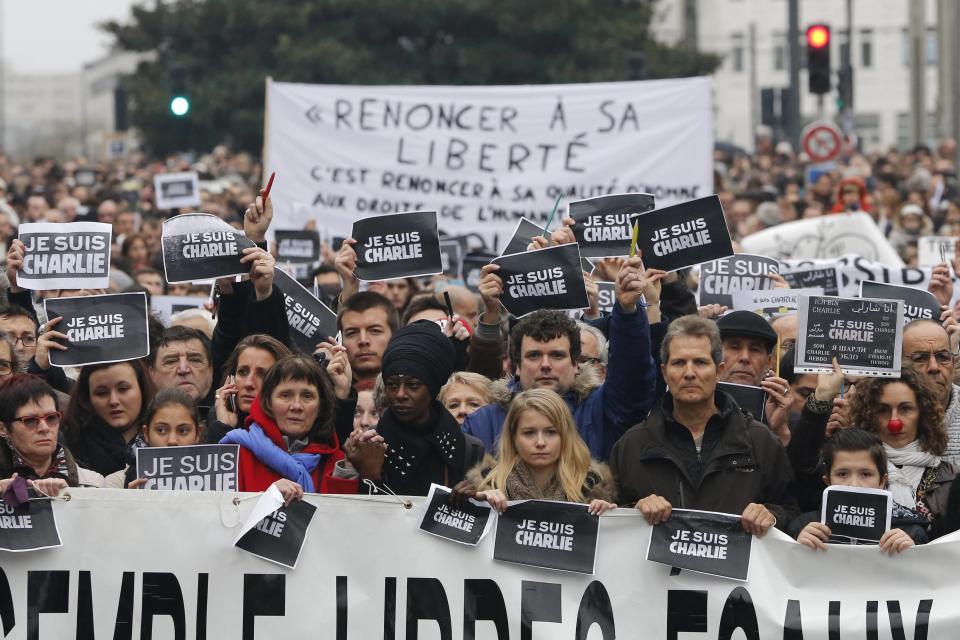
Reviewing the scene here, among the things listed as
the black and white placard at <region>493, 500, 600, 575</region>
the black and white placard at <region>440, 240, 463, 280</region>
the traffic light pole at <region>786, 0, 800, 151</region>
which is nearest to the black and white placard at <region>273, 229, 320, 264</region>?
the black and white placard at <region>440, 240, 463, 280</region>

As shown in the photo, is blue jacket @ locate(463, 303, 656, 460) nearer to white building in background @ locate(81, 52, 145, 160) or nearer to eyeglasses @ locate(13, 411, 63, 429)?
eyeglasses @ locate(13, 411, 63, 429)

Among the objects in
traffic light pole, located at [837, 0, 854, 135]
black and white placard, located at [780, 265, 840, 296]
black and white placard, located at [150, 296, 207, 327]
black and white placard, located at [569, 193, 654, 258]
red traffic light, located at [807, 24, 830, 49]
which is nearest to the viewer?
black and white placard, located at [569, 193, 654, 258]

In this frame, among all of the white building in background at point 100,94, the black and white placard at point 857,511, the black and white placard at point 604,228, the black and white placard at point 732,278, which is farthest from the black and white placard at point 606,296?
the white building in background at point 100,94

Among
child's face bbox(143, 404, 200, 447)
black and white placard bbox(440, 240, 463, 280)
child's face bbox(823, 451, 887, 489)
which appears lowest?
child's face bbox(823, 451, 887, 489)

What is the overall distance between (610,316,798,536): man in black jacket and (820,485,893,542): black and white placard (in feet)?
0.63

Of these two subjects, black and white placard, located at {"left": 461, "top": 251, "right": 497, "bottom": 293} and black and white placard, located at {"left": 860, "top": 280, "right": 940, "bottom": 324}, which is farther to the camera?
black and white placard, located at {"left": 461, "top": 251, "right": 497, "bottom": 293}

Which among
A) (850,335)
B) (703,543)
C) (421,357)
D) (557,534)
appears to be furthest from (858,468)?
(421,357)

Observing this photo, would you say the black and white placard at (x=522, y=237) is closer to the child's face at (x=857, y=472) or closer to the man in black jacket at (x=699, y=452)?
the man in black jacket at (x=699, y=452)

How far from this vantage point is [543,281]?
729cm

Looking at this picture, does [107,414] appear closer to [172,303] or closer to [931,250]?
[172,303]

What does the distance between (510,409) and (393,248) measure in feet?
6.70

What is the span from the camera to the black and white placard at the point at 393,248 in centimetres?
809

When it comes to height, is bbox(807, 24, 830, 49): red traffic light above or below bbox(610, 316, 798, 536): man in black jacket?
above

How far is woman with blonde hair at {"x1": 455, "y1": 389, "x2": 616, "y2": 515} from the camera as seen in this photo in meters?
6.09
